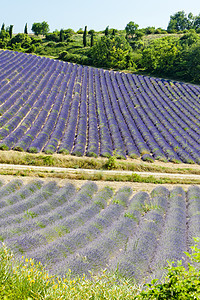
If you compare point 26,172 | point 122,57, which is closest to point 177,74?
point 122,57

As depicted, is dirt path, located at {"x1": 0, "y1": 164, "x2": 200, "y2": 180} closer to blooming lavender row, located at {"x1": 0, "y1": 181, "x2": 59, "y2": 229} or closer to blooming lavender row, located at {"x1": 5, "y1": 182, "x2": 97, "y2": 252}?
blooming lavender row, located at {"x1": 5, "y1": 182, "x2": 97, "y2": 252}

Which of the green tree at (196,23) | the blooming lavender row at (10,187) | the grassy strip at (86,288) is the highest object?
the green tree at (196,23)

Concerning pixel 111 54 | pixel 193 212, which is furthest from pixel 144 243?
pixel 111 54

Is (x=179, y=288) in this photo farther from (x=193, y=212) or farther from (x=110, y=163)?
(x=110, y=163)

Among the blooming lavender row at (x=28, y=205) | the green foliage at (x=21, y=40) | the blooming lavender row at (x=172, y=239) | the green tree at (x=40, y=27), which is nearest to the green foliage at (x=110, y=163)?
the blooming lavender row at (x=28, y=205)

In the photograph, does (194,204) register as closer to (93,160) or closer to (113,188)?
(113,188)

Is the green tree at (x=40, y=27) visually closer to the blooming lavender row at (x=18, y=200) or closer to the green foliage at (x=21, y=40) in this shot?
the green foliage at (x=21, y=40)

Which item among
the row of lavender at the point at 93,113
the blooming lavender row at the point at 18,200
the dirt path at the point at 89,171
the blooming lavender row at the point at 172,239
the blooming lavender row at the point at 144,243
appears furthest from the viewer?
the row of lavender at the point at 93,113
